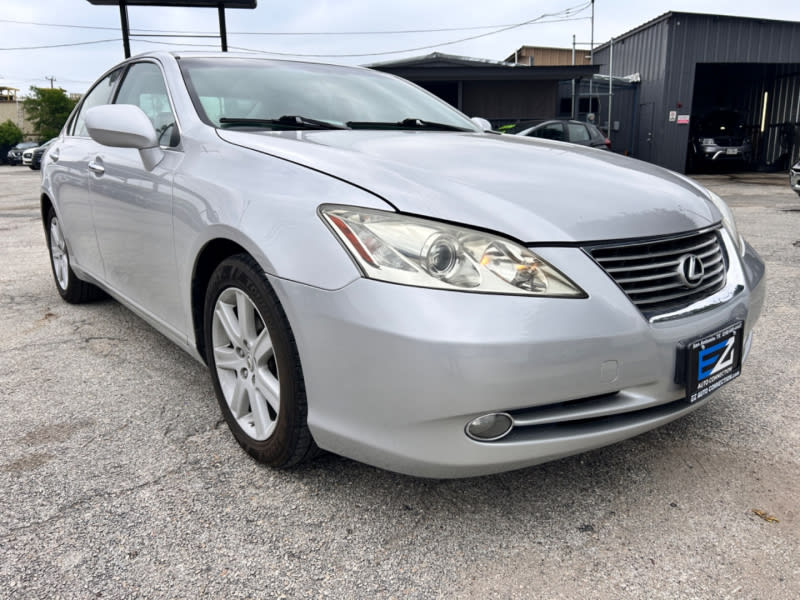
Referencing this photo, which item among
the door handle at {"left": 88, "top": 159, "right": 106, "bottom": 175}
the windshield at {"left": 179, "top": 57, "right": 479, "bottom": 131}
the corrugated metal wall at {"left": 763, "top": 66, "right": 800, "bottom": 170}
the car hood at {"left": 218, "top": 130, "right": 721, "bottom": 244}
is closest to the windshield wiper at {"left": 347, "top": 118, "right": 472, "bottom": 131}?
the windshield at {"left": 179, "top": 57, "right": 479, "bottom": 131}

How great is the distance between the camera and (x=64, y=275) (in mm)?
4059

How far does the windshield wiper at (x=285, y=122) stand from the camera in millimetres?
2369

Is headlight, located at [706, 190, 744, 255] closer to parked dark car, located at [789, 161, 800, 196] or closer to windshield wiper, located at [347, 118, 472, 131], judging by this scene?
windshield wiper, located at [347, 118, 472, 131]

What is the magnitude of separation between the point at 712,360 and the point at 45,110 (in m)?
61.6

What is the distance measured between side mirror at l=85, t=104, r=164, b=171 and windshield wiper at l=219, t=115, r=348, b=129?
0.86ft

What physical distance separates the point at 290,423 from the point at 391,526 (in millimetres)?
391

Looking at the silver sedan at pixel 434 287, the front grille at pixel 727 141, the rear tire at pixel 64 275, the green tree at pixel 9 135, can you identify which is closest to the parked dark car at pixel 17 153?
the green tree at pixel 9 135

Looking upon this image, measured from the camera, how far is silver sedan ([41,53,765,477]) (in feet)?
4.94

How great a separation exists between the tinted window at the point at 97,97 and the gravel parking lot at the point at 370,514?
1.56 m

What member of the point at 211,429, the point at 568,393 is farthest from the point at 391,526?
the point at 211,429

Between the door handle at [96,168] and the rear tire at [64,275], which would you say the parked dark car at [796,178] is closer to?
the rear tire at [64,275]

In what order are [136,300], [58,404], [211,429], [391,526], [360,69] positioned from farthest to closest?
[360,69], [136,300], [58,404], [211,429], [391,526]

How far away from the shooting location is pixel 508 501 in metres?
1.89

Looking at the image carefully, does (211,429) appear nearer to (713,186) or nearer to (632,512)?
(632,512)
